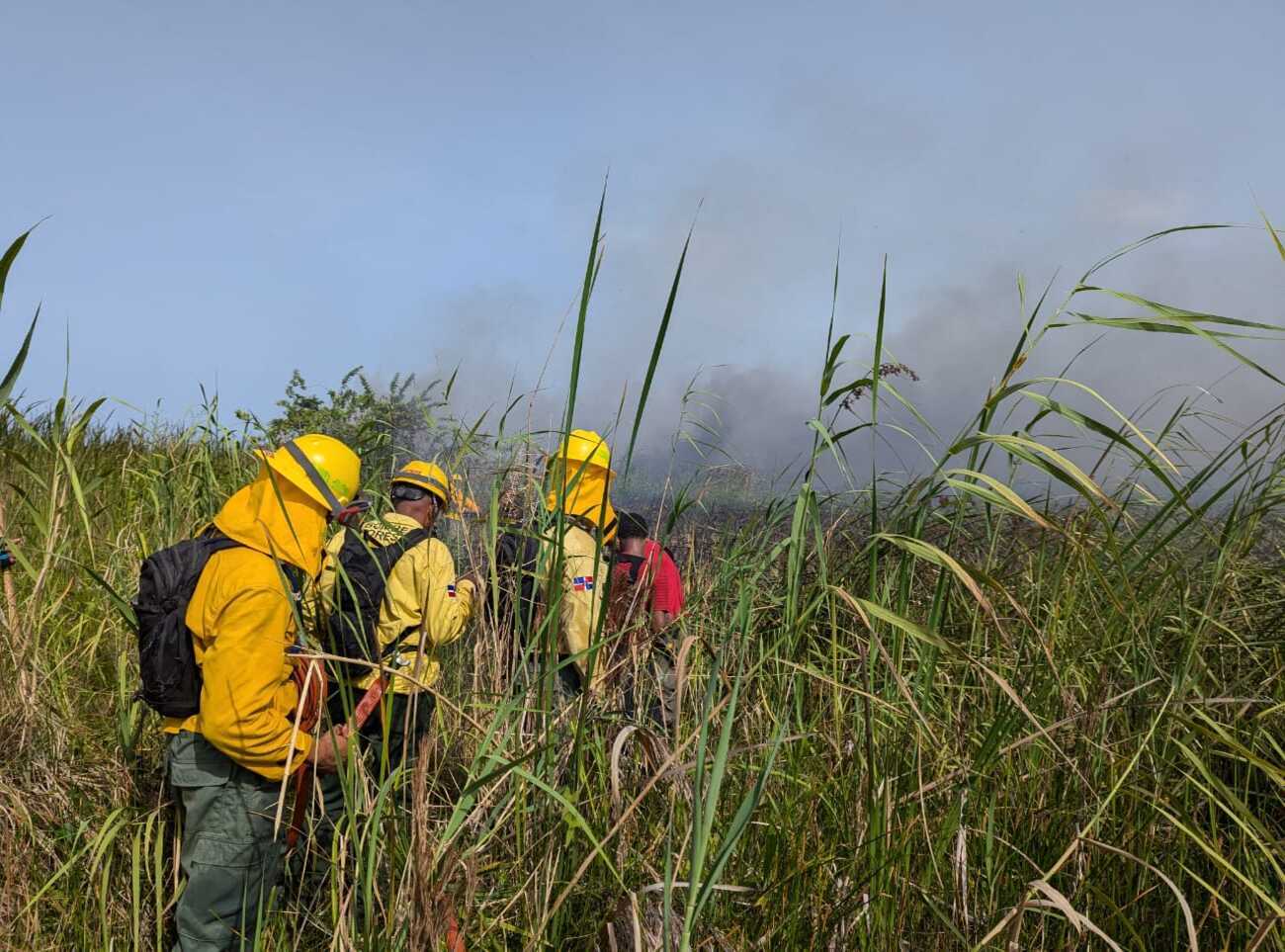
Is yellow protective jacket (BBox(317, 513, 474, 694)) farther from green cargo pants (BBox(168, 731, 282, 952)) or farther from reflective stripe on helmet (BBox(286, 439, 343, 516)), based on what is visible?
green cargo pants (BBox(168, 731, 282, 952))

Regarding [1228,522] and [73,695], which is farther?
[73,695]

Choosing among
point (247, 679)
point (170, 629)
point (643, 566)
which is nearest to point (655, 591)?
point (643, 566)

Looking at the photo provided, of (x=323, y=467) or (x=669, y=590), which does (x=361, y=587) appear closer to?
(x=323, y=467)

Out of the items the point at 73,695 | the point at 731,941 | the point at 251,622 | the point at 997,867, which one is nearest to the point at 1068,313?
the point at 997,867

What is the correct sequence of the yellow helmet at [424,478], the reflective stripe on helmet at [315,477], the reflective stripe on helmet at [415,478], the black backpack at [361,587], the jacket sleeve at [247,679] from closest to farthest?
the reflective stripe on helmet at [315,477]
the jacket sleeve at [247,679]
the black backpack at [361,587]
the yellow helmet at [424,478]
the reflective stripe on helmet at [415,478]

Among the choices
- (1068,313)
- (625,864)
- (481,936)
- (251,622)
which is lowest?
(481,936)

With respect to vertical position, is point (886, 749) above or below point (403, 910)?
above

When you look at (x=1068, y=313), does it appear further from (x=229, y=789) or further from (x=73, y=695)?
(x=73, y=695)

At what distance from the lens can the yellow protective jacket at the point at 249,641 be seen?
2523mm

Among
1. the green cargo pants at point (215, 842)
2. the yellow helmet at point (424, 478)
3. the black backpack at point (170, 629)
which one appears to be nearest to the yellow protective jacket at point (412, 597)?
the yellow helmet at point (424, 478)

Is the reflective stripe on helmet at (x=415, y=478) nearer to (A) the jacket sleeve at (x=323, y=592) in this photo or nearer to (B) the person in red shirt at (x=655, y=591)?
(A) the jacket sleeve at (x=323, y=592)

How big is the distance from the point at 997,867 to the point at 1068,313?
1.15 m

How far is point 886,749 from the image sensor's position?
Answer: 215 cm

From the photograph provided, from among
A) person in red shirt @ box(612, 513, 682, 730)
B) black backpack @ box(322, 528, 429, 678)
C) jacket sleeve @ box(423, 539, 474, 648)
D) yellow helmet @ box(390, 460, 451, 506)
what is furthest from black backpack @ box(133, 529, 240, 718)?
person in red shirt @ box(612, 513, 682, 730)
